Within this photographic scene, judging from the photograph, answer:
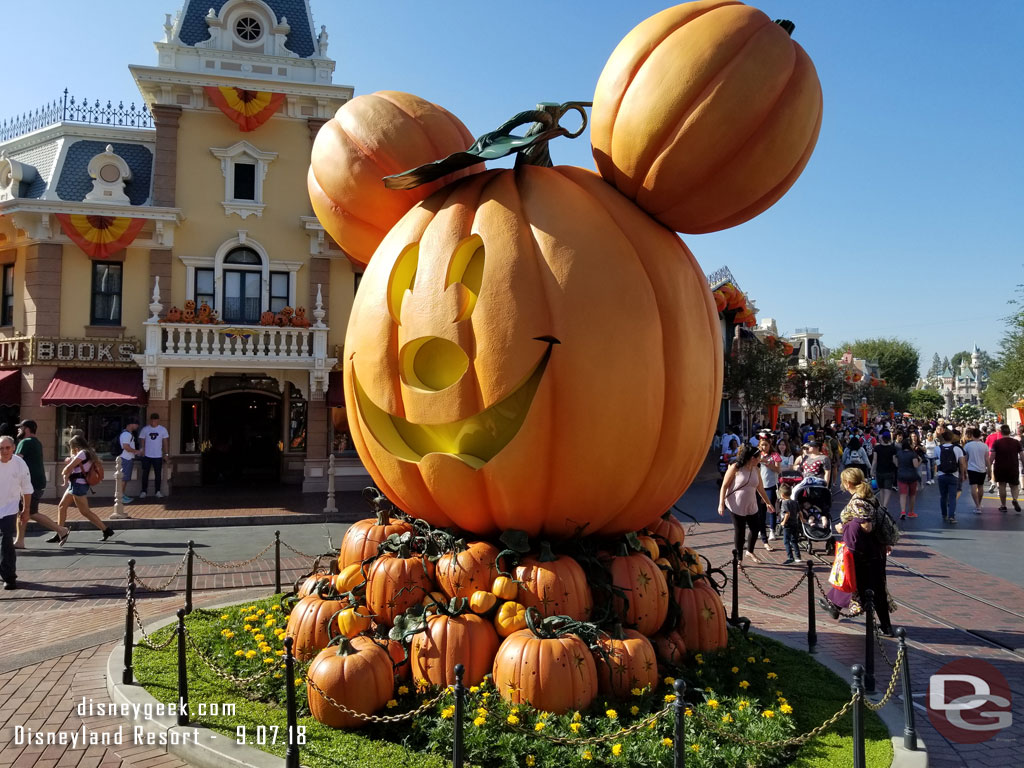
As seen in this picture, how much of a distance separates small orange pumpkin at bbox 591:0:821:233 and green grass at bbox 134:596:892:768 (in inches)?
128

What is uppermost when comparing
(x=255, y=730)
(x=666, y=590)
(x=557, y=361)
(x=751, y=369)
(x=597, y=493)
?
(x=751, y=369)

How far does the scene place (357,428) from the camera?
541 centimetres

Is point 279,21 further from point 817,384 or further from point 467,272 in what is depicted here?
point 817,384

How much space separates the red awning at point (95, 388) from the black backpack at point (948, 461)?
17.7 meters

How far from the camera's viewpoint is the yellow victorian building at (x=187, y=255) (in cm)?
1667

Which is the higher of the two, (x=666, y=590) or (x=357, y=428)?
(x=357, y=428)

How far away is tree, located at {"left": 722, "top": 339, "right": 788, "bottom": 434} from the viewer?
2697 centimetres

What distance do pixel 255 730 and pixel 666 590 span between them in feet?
9.18

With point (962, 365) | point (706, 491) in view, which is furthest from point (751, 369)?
point (962, 365)

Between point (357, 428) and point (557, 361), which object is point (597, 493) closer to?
point (557, 361)

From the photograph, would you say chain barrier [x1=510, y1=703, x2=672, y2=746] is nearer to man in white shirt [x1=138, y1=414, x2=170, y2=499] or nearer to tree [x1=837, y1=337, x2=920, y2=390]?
man in white shirt [x1=138, y1=414, x2=170, y2=499]

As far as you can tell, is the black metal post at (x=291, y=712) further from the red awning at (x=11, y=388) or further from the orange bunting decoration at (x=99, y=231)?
the red awning at (x=11, y=388)

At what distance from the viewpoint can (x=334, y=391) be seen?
1808 cm

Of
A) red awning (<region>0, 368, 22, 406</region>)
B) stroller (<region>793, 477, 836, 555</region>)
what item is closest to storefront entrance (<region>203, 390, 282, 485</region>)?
red awning (<region>0, 368, 22, 406</region>)
